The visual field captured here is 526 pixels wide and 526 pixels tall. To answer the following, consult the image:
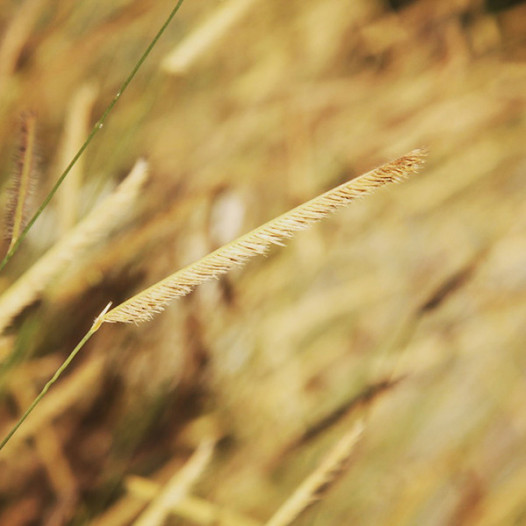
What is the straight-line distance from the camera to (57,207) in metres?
0.46

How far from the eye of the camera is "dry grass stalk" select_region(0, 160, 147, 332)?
0.29m

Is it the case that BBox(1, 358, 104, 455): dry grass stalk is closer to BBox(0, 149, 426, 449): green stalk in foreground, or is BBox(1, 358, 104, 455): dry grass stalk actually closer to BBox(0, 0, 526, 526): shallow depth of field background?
BBox(0, 0, 526, 526): shallow depth of field background

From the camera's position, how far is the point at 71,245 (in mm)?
292

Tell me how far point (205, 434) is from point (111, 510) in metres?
0.09

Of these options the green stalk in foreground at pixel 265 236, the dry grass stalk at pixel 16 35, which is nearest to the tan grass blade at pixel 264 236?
the green stalk in foreground at pixel 265 236

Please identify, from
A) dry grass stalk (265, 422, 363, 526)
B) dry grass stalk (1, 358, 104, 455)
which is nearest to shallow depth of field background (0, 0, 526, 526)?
dry grass stalk (1, 358, 104, 455)

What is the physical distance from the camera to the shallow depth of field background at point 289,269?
445 mm

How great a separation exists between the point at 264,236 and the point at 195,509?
29 cm

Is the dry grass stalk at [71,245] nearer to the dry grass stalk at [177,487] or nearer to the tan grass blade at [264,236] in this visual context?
the tan grass blade at [264,236]

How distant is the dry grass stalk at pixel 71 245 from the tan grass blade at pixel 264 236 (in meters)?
0.06

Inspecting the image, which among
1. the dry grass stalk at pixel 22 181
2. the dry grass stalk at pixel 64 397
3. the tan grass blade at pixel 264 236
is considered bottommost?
the dry grass stalk at pixel 64 397

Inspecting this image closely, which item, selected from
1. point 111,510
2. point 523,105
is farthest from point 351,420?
point 523,105

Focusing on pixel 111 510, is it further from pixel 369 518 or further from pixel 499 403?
pixel 499 403

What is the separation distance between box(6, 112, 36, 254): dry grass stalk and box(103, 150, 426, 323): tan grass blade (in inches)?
3.1
